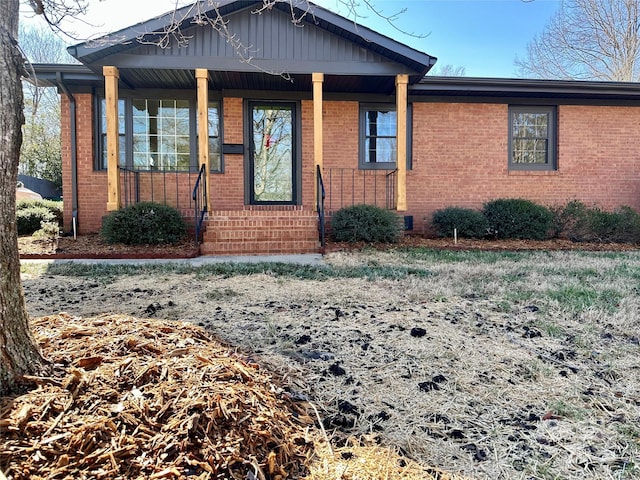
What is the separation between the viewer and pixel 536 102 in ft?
33.3

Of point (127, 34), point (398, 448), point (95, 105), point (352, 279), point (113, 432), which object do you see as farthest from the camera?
point (95, 105)

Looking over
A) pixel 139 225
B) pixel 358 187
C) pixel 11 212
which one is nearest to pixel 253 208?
pixel 358 187

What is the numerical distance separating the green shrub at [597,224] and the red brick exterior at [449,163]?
2.94ft

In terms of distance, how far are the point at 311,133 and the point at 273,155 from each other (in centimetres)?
100

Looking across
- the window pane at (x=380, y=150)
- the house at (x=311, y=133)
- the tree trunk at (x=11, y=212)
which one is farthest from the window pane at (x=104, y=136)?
the tree trunk at (x=11, y=212)

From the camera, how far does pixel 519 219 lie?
8.93 meters

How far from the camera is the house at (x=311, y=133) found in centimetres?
782

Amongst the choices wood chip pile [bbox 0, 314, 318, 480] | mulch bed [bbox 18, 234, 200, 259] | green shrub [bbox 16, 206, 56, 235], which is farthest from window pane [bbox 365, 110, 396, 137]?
wood chip pile [bbox 0, 314, 318, 480]

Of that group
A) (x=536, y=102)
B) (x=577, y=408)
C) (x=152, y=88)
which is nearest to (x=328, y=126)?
(x=152, y=88)

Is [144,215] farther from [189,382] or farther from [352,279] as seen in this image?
[189,382]

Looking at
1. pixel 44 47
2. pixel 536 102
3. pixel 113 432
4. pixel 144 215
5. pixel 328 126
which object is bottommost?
pixel 113 432

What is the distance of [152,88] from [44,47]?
1520 centimetres

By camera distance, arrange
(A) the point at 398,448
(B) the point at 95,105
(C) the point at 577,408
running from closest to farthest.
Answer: (A) the point at 398,448 < (C) the point at 577,408 < (B) the point at 95,105

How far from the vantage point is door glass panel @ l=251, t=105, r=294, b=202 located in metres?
9.76
